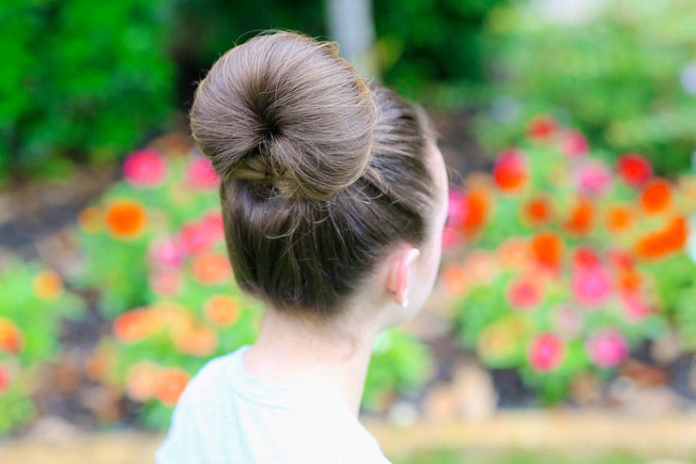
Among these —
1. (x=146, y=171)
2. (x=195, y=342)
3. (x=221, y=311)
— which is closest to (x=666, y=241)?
(x=221, y=311)

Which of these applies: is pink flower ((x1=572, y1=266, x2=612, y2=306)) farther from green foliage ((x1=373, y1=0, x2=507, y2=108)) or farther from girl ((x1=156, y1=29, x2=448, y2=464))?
green foliage ((x1=373, y1=0, x2=507, y2=108))

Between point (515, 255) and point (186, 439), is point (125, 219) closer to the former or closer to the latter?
point (515, 255)

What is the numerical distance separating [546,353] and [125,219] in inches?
68.2

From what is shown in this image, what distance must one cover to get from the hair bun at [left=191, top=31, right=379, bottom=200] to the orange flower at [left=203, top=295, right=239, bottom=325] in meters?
1.55

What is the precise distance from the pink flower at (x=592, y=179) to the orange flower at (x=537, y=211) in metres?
0.17

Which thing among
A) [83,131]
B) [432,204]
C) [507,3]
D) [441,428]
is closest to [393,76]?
[507,3]

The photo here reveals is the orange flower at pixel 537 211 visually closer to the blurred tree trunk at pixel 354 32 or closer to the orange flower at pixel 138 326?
the blurred tree trunk at pixel 354 32

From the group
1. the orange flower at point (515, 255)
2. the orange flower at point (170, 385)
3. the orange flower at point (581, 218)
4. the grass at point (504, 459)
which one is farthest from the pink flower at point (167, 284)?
the orange flower at point (581, 218)

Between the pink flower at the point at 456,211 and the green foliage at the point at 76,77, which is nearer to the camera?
the pink flower at the point at 456,211

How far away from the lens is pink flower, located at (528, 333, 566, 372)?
2748mm

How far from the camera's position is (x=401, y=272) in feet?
4.44

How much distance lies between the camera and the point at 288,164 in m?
1.15

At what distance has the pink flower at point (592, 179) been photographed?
3.30 meters

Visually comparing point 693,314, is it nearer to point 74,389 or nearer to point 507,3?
point 74,389
